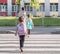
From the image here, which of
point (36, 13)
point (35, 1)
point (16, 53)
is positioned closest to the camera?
point (16, 53)

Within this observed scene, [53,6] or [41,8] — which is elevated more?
[53,6]

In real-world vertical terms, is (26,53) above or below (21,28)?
below

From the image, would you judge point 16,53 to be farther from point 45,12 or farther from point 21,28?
point 45,12

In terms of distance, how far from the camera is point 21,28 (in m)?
12.2

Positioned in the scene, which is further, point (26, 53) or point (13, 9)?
point (13, 9)

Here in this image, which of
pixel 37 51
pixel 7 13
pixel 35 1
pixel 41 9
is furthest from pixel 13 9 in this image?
pixel 37 51

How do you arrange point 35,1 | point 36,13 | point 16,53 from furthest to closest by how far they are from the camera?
point 36,13
point 35,1
point 16,53

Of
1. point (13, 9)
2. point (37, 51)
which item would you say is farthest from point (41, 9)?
point (37, 51)

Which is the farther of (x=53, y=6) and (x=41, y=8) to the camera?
(x=41, y=8)

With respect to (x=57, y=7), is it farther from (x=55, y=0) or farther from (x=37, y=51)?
(x=37, y=51)

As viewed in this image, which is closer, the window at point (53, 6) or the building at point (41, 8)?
the building at point (41, 8)

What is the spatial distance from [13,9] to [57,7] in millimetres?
10170

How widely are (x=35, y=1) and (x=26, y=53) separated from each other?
4203 cm

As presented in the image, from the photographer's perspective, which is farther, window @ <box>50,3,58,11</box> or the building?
window @ <box>50,3,58,11</box>
